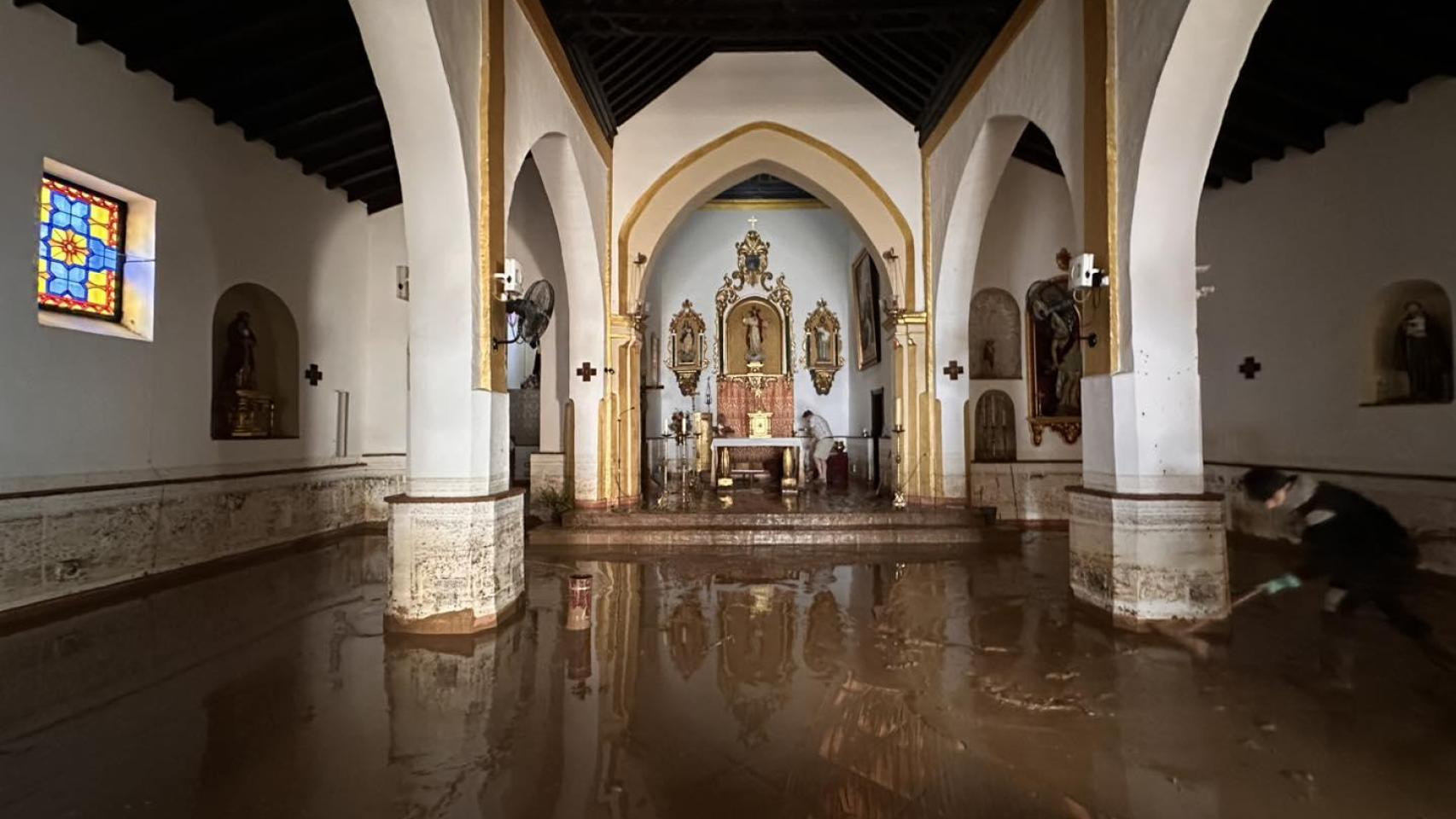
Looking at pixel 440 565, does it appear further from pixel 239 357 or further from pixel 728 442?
pixel 728 442


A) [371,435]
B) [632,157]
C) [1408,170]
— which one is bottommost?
[371,435]

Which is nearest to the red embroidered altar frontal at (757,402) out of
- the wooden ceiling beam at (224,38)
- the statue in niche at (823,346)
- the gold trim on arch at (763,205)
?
the statue in niche at (823,346)

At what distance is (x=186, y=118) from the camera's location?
6188 millimetres

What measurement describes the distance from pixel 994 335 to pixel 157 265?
9.23 meters

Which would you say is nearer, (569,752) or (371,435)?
(569,752)

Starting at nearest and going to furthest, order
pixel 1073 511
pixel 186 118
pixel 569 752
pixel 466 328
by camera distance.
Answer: pixel 569 752 < pixel 466 328 < pixel 1073 511 < pixel 186 118

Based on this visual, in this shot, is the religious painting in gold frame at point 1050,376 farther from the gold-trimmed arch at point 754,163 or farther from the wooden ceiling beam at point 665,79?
the wooden ceiling beam at point 665,79

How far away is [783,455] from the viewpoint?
1121cm

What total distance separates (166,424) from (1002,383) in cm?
923

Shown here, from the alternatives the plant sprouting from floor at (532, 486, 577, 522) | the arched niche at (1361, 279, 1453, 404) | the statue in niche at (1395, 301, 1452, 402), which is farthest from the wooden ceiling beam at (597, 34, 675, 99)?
the statue in niche at (1395, 301, 1452, 402)

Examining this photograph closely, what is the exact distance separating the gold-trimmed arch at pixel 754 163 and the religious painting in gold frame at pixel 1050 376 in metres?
1.81

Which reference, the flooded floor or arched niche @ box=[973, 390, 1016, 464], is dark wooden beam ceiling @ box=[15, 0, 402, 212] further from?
arched niche @ box=[973, 390, 1016, 464]

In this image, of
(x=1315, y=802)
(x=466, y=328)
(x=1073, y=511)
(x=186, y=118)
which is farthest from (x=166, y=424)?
(x=1315, y=802)

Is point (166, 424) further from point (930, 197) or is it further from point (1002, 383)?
point (1002, 383)
